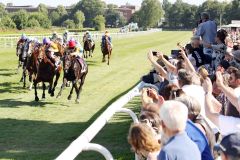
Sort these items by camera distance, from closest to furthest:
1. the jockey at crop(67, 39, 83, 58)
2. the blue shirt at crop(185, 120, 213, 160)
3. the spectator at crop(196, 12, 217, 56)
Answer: the blue shirt at crop(185, 120, 213, 160) < the spectator at crop(196, 12, 217, 56) < the jockey at crop(67, 39, 83, 58)

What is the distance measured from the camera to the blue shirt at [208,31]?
9609 mm

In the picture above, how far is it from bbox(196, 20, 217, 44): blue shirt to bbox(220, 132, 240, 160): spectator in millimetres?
6578

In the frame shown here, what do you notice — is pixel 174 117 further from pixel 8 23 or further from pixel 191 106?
pixel 8 23

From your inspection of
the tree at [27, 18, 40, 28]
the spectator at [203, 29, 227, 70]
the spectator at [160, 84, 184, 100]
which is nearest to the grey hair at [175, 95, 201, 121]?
the spectator at [160, 84, 184, 100]

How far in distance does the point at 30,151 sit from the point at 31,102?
554cm

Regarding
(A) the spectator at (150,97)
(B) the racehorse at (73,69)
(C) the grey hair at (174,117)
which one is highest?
(C) the grey hair at (174,117)

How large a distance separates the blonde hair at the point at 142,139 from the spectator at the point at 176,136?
10cm

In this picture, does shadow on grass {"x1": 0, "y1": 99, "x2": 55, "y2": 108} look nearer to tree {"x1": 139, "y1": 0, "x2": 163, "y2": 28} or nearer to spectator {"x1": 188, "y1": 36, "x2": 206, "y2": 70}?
spectator {"x1": 188, "y1": 36, "x2": 206, "y2": 70}

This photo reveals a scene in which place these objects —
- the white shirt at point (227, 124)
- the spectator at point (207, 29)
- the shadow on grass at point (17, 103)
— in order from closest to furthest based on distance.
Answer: the white shirt at point (227, 124)
the spectator at point (207, 29)
the shadow on grass at point (17, 103)

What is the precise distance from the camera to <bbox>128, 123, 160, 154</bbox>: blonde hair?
3604 millimetres

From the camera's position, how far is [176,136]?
3504 mm

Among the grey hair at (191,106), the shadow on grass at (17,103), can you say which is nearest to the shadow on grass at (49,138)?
the shadow on grass at (17,103)

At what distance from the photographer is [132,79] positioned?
2016 centimetres

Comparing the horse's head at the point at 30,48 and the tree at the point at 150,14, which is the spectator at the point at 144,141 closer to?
the horse's head at the point at 30,48
